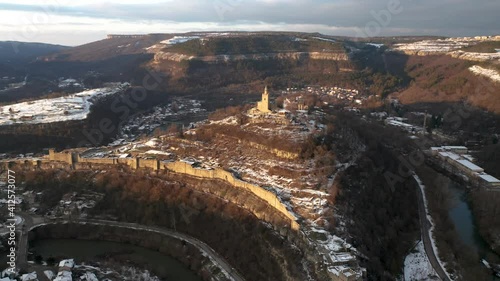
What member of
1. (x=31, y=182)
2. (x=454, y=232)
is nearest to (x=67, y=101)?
(x=31, y=182)

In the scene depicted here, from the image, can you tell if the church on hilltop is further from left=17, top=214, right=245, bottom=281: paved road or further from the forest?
left=17, top=214, right=245, bottom=281: paved road

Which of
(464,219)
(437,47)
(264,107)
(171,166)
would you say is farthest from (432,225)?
(437,47)

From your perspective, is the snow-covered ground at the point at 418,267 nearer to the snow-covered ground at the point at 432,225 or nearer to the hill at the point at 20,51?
the snow-covered ground at the point at 432,225

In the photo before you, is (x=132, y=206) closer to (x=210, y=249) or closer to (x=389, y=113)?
(x=210, y=249)

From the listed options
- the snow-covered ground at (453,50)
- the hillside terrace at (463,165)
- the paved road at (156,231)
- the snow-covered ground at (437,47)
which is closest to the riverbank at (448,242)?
the hillside terrace at (463,165)

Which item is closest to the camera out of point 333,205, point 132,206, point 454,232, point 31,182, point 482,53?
point 333,205

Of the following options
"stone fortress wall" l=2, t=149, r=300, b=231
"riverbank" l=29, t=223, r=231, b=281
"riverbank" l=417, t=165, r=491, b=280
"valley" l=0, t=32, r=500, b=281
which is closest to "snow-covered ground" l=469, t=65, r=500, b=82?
"valley" l=0, t=32, r=500, b=281
